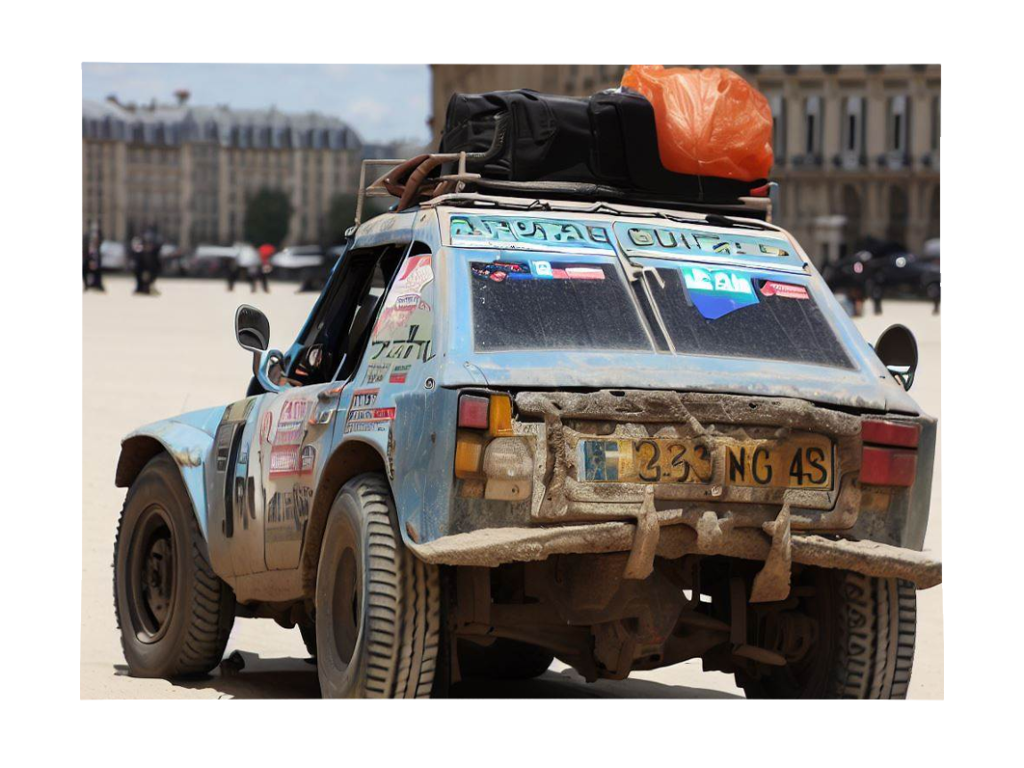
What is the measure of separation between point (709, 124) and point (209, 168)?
107849mm

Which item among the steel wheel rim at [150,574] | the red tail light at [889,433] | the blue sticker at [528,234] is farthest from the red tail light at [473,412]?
the steel wheel rim at [150,574]

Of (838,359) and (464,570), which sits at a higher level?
(838,359)

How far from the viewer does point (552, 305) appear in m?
7.89

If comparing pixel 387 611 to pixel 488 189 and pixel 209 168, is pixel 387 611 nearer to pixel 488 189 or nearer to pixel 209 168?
pixel 488 189

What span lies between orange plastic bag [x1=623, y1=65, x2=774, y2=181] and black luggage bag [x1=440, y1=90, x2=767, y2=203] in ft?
0.20

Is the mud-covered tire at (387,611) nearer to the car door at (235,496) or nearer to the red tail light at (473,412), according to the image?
the red tail light at (473,412)

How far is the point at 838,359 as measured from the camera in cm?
809

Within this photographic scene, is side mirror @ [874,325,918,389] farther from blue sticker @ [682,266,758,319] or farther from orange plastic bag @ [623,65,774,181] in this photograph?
orange plastic bag @ [623,65,774,181]

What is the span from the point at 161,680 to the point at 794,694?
3.27 metres

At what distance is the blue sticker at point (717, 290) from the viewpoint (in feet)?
26.7

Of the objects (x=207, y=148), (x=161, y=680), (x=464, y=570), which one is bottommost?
(x=161, y=680)

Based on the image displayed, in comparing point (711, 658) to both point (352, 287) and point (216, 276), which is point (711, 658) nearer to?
point (352, 287)

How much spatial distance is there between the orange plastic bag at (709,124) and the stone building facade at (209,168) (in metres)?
84.8

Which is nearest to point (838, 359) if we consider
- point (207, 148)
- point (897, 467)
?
point (897, 467)
